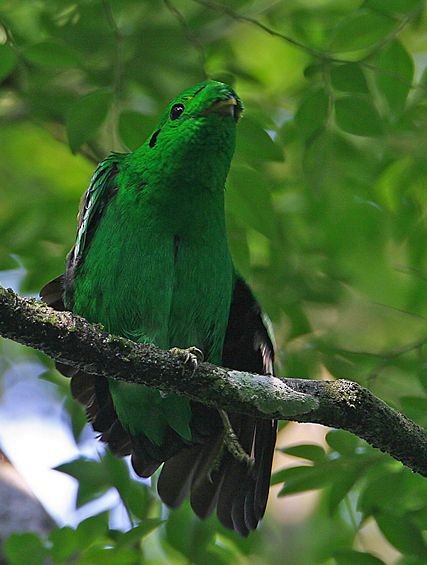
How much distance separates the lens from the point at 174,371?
3.19 m

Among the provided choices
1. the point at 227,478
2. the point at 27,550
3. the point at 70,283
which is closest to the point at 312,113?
the point at 70,283

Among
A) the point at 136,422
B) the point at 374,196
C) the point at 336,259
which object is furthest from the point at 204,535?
the point at 374,196

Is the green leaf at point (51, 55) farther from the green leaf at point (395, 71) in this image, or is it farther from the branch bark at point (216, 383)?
the branch bark at point (216, 383)

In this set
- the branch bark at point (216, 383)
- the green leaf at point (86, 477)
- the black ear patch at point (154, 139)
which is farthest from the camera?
the green leaf at point (86, 477)

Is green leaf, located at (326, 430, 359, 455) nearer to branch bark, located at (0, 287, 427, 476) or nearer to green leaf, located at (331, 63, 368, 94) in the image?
branch bark, located at (0, 287, 427, 476)

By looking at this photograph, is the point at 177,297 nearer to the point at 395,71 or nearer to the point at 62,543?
the point at 62,543

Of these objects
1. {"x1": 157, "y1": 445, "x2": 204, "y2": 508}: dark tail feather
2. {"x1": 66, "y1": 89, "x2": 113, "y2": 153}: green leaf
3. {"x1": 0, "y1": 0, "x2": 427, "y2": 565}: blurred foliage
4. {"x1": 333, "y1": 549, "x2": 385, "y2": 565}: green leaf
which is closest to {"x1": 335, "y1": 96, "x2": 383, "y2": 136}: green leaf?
{"x1": 0, "y1": 0, "x2": 427, "y2": 565}: blurred foliage

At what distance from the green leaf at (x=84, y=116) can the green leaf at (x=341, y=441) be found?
1.74m

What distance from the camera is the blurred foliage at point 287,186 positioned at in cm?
399

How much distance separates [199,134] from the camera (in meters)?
4.04

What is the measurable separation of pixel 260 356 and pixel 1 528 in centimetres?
166

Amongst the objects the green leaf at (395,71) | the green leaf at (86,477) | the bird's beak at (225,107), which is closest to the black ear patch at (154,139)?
the bird's beak at (225,107)

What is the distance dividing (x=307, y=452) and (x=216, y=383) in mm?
942

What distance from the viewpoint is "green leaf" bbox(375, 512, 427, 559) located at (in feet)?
12.4
